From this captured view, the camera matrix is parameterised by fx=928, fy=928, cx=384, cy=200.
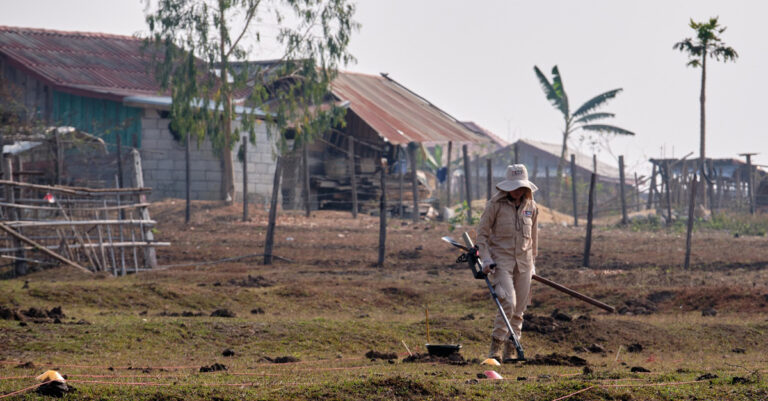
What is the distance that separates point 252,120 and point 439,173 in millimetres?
10869

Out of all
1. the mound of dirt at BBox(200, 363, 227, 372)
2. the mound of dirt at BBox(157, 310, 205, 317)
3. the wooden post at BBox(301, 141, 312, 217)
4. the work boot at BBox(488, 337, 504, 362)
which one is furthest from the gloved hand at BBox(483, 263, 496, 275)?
the wooden post at BBox(301, 141, 312, 217)

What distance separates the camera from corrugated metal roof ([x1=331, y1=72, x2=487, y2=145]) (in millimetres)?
30750

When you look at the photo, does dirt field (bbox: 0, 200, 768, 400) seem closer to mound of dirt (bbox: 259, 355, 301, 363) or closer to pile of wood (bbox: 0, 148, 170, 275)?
mound of dirt (bbox: 259, 355, 301, 363)

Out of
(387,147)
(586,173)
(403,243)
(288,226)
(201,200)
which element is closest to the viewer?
(403,243)

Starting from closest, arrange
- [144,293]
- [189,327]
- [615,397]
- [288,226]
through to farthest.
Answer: [615,397] → [189,327] → [144,293] → [288,226]

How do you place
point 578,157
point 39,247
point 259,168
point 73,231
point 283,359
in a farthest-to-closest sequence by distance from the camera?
point 578,157 < point 259,168 < point 73,231 < point 39,247 < point 283,359

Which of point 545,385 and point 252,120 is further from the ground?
point 252,120

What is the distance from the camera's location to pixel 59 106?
29.0 metres

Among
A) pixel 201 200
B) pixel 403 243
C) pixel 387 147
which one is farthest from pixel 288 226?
pixel 387 147

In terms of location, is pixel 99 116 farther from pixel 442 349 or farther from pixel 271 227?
pixel 442 349

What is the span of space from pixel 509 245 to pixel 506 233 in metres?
0.11

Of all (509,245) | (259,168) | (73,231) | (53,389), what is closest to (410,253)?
(73,231)

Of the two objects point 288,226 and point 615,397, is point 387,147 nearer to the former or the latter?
point 288,226

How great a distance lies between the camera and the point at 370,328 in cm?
1077
